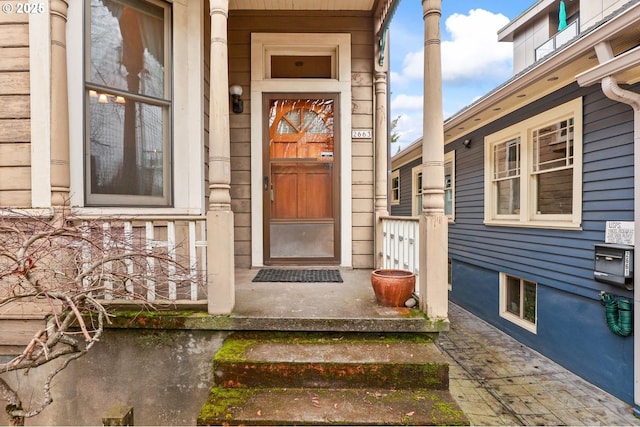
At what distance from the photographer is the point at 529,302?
4863 mm

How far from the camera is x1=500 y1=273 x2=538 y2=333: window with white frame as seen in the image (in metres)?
4.76

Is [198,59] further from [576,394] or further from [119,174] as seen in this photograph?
[576,394]

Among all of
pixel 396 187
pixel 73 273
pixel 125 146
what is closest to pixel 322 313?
pixel 73 273

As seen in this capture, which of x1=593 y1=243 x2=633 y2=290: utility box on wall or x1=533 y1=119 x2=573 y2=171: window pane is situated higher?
x1=533 y1=119 x2=573 y2=171: window pane

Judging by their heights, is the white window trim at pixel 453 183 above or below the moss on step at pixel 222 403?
above

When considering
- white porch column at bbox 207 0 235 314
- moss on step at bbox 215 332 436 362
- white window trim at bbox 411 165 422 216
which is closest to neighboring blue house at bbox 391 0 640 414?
white window trim at bbox 411 165 422 216

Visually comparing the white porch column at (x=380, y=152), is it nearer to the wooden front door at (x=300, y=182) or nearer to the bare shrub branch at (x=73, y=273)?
the wooden front door at (x=300, y=182)

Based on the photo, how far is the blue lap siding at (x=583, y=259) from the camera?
3.29 meters

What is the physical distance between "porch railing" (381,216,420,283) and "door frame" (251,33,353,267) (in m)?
0.53

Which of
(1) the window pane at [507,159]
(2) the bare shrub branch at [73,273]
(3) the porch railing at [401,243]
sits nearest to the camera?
(2) the bare shrub branch at [73,273]

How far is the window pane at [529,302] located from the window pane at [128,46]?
545cm

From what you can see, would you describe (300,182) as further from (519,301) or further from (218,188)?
(519,301)

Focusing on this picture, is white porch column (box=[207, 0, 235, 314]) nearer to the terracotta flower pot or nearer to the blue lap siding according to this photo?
the terracotta flower pot

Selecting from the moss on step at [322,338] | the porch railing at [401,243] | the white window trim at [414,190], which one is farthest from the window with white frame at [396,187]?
the moss on step at [322,338]
